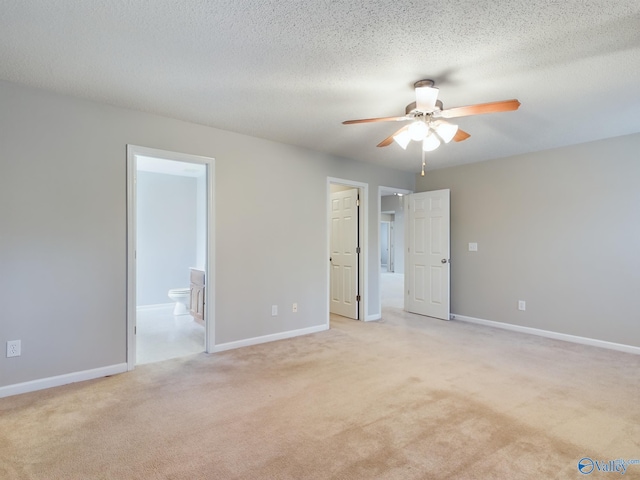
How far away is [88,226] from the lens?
2943mm

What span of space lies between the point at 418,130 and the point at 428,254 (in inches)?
126

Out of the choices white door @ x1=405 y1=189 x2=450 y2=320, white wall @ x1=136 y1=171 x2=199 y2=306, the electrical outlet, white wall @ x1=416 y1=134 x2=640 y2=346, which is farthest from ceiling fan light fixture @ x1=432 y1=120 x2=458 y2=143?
white wall @ x1=136 y1=171 x2=199 y2=306

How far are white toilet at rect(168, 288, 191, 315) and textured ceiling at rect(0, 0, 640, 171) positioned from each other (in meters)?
2.95

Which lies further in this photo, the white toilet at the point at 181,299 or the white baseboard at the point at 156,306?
the white baseboard at the point at 156,306

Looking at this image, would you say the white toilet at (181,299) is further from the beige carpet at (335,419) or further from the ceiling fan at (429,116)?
the ceiling fan at (429,116)

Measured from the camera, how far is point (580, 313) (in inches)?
162

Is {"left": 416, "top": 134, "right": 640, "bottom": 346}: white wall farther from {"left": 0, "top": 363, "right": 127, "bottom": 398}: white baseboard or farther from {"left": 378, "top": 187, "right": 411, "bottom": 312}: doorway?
{"left": 378, "top": 187, "right": 411, "bottom": 312}: doorway

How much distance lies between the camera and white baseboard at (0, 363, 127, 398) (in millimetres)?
2615

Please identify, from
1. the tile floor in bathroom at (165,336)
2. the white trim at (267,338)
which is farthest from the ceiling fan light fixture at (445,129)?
the tile floor in bathroom at (165,336)

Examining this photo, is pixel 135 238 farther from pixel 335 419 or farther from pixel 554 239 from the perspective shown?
pixel 554 239

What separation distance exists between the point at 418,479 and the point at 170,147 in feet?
10.8

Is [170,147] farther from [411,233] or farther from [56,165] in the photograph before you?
[411,233]

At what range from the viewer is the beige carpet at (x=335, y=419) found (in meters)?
1.82

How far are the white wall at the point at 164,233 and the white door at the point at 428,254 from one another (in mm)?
3908
